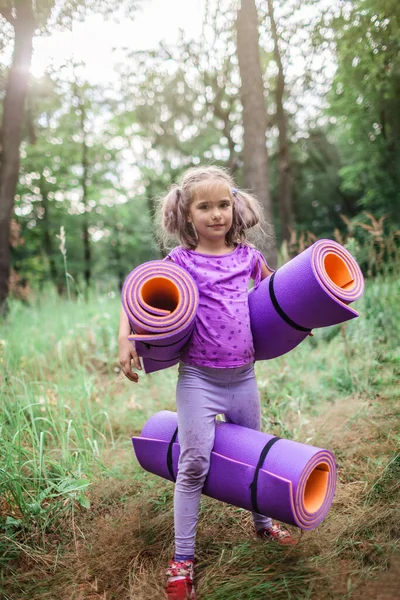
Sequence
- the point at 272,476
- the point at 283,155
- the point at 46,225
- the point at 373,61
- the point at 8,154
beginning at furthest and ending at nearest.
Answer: the point at 46,225
the point at 283,155
the point at 8,154
the point at 373,61
the point at 272,476

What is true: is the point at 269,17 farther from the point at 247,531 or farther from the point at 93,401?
the point at 247,531

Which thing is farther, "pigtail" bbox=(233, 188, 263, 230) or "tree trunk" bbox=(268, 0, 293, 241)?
"tree trunk" bbox=(268, 0, 293, 241)

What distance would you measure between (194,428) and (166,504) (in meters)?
0.76

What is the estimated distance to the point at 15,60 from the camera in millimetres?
5984

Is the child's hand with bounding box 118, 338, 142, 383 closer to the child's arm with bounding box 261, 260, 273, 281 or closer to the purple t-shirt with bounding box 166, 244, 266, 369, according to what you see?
the purple t-shirt with bounding box 166, 244, 266, 369

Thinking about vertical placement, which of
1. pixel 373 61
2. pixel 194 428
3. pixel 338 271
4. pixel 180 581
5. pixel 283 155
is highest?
pixel 283 155

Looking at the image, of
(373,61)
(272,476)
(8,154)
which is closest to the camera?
(272,476)

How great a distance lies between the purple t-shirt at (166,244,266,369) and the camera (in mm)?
1906

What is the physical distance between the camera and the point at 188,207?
6.84 ft

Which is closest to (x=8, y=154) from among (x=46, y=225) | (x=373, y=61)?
(x=373, y=61)

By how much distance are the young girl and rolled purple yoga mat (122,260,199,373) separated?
4.8 inches

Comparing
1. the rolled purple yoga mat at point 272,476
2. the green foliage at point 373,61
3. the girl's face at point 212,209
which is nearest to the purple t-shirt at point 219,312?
the girl's face at point 212,209

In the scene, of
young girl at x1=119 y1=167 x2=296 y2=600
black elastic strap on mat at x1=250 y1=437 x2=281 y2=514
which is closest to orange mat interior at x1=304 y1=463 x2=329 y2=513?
black elastic strap on mat at x1=250 y1=437 x2=281 y2=514

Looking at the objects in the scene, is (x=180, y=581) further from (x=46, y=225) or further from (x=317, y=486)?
(x=46, y=225)
